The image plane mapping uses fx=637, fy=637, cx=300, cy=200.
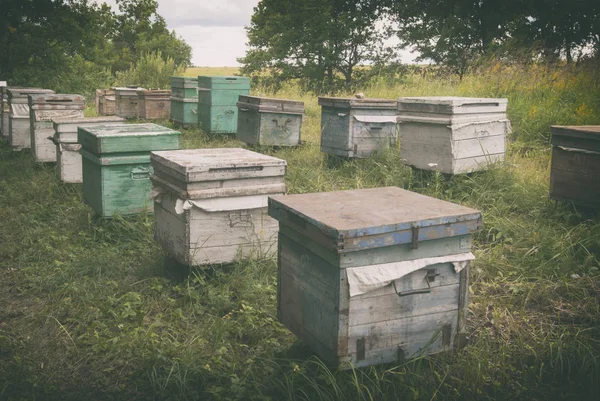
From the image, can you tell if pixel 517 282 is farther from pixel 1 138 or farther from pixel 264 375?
pixel 1 138

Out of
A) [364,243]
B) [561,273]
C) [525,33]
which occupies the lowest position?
[561,273]

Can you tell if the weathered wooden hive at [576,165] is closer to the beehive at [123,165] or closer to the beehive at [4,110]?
the beehive at [123,165]

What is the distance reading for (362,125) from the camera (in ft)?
23.0

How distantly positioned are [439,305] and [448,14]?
20878 mm

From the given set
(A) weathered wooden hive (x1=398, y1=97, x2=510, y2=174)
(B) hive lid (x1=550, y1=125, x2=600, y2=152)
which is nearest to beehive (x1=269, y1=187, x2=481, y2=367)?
(B) hive lid (x1=550, y1=125, x2=600, y2=152)

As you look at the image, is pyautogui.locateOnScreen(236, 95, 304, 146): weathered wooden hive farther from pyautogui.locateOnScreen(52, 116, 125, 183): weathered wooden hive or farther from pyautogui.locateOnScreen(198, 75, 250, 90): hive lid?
pyautogui.locateOnScreen(52, 116, 125, 183): weathered wooden hive

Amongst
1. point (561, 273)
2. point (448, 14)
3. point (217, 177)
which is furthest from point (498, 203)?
point (448, 14)

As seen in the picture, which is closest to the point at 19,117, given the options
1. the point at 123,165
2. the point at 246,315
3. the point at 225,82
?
the point at 225,82

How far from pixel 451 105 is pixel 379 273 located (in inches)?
123

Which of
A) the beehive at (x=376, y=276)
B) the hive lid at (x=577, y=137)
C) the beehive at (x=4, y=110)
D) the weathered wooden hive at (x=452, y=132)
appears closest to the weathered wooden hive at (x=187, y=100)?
the beehive at (x=4, y=110)

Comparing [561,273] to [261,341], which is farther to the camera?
[561,273]

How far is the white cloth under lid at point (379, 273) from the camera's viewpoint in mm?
2682

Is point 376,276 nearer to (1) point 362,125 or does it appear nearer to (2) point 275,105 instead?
(1) point 362,125

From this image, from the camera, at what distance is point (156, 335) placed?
11.6 ft
